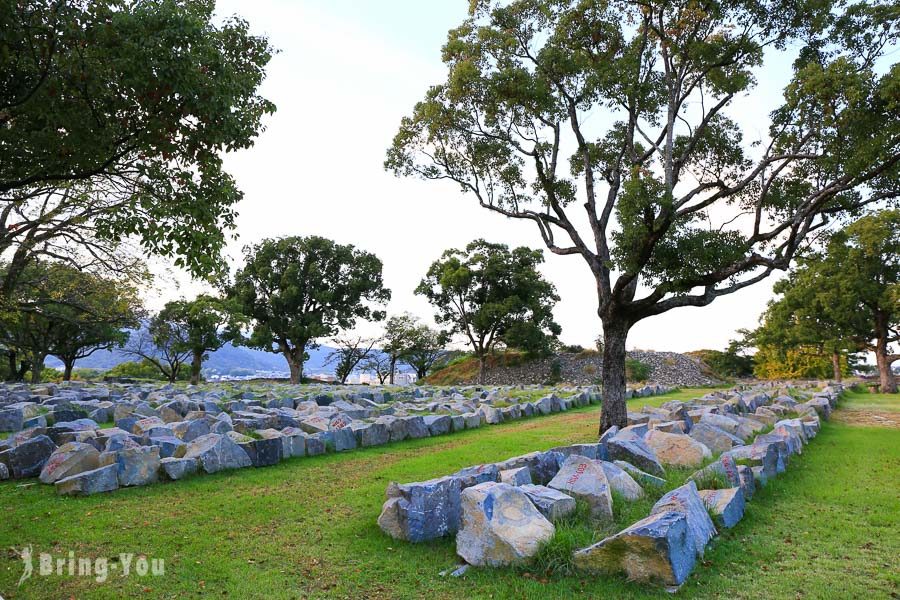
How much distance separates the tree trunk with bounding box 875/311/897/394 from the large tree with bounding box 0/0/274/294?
31.7 meters

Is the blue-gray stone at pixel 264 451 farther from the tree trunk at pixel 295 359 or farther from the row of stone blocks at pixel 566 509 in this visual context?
the tree trunk at pixel 295 359

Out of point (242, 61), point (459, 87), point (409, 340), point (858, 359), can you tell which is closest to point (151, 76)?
point (242, 61)

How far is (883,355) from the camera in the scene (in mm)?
28078

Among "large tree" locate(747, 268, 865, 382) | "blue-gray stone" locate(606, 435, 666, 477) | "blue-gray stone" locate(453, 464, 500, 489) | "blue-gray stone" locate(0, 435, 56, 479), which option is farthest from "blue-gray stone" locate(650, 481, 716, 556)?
"large tree" locate(747, 268, 865, 382)

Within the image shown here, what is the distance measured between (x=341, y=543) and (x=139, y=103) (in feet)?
20.4

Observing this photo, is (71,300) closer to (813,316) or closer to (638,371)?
(638,371)

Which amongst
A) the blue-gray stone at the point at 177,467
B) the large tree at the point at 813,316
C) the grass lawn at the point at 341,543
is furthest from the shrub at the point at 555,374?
the blue-gray stone at the point at 177,467

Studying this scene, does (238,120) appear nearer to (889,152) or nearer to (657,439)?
(657,439)

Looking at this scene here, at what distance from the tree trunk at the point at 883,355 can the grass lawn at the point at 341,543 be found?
81.0 feet

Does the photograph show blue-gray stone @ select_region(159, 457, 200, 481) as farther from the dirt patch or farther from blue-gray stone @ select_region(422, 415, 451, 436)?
the dirt patch

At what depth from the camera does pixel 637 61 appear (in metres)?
11.5

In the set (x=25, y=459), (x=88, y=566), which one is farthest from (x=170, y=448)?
(x=88, y=566)

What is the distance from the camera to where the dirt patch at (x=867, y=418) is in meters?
13.9

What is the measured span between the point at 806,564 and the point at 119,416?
40.0 ft
